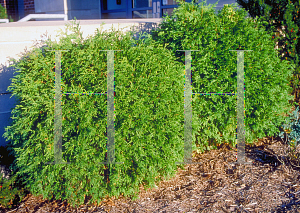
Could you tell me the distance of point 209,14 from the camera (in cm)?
421

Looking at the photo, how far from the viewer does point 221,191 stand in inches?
137

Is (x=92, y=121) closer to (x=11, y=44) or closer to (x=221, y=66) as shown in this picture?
(x=11, y=44)

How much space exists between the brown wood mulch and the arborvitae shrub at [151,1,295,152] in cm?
53

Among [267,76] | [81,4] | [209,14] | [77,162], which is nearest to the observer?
[77,162]

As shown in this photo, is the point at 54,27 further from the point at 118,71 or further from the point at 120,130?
the point at 120,130

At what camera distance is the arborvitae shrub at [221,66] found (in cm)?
411

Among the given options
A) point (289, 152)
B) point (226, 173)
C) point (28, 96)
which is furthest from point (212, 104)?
point (28, 96)

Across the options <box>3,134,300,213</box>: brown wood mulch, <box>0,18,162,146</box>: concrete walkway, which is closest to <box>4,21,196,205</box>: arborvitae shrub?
<box>3,134,300,213</box>: brown wood mulch

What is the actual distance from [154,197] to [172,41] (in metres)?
2.29

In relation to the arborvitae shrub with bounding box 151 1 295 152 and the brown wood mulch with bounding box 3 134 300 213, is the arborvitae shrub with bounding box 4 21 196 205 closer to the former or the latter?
the brown wood mulch with bounding box 3 134 300 213

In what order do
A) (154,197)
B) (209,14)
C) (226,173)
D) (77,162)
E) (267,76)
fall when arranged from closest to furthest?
(77,162) < (154,197) < (226,173) < (209,14) < (267,76)

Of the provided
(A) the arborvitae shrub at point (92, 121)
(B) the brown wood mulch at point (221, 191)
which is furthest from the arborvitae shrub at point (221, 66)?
(A) the arborvitae shrub at point (92, 121)

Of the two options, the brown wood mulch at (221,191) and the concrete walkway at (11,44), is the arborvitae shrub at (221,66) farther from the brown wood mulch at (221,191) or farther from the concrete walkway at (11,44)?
the concrete walkway at (11,44)

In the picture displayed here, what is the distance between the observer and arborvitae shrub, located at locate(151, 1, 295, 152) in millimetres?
4105
